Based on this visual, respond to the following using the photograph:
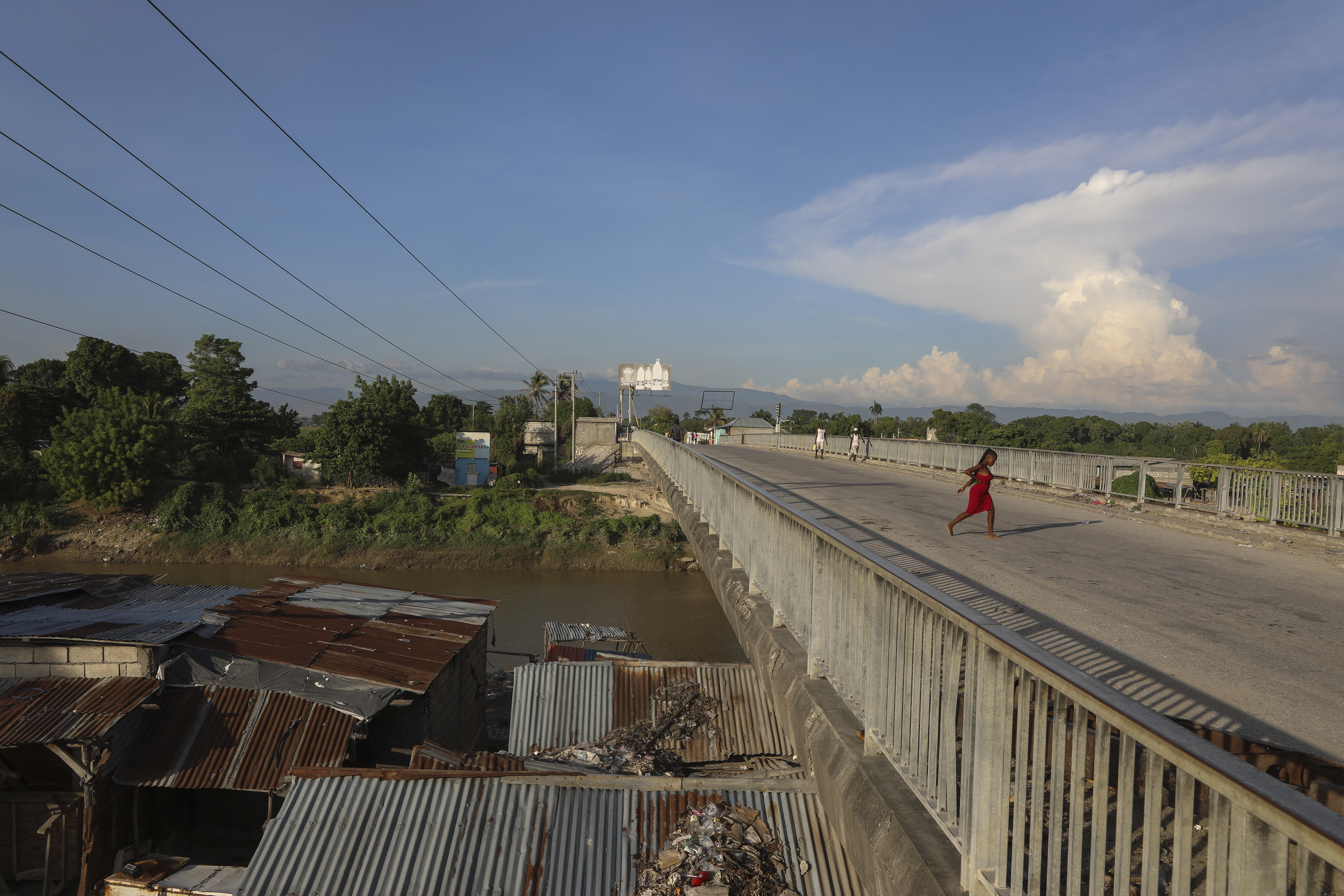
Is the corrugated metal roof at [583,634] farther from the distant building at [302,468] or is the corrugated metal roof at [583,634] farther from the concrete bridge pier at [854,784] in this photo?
the distant building at [302,468]

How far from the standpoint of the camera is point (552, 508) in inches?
1576

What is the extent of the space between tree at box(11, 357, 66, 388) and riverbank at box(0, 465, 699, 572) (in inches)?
718

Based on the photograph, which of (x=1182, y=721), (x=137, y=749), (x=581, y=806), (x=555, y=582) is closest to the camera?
(x=1182, y=721)

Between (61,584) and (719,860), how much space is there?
15209 millimetres

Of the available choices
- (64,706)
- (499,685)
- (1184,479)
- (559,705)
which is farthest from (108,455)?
(1184,479)

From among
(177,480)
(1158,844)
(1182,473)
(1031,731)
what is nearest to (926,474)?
(1182,473)

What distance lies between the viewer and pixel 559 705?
9.07 metres

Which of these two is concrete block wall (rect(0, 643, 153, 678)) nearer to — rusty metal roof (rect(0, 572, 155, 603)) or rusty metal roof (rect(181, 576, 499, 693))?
rusty metal roof (rect(181, 576, 499, 693))

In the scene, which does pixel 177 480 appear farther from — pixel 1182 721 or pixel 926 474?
pixel 1182 721

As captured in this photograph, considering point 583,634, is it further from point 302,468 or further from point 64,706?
point 302,468

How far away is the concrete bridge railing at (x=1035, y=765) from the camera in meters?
1.37

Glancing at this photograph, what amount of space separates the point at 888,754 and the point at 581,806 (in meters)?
2.75

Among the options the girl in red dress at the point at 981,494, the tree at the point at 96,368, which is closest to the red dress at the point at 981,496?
the girl in red dress at the point at 981,494

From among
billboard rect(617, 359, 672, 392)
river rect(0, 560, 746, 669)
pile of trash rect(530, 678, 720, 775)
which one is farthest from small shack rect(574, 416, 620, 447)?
pile of trash rect(530, 678, 720, 775)
